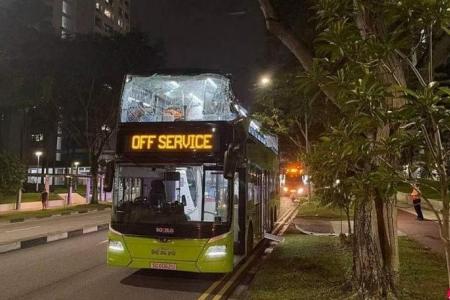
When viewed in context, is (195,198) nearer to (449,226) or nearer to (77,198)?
(449,226)

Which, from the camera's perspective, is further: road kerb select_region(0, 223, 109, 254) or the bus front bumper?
road kerb select_region(0, 223, 109, 254)

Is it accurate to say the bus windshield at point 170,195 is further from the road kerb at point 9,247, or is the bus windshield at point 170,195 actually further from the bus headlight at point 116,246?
the road kerb at point 9,247

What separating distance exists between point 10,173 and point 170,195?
18.2 meters

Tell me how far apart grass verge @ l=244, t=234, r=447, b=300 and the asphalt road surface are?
50.2 inches

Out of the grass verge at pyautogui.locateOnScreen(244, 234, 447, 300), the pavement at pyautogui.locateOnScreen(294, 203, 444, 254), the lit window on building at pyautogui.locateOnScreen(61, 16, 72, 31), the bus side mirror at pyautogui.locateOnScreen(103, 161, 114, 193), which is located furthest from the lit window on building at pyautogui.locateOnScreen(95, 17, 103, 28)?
the bus side mirror at pyautogui.locateOnScreen(103, 161, 114, 193)

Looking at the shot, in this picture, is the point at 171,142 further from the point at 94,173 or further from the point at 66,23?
the point at 66,23

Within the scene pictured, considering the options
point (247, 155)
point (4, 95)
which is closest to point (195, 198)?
point (247, 155)

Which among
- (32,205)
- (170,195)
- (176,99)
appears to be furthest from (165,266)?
(32,205)

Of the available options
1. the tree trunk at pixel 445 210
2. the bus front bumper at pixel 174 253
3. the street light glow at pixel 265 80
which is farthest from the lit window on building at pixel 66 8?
the tree trunk at pixel 445 210

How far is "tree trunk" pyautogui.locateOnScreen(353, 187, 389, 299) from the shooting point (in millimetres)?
7215

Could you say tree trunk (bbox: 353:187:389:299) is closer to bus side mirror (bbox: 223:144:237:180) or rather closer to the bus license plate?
bus side mirror (bbox: 223:144:237:180)

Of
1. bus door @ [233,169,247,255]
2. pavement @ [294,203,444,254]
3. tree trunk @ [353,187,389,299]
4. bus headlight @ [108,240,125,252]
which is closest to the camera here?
tree trunk @ [353,187,389,299]

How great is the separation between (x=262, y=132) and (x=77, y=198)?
1224 inches

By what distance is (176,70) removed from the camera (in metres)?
10.1
